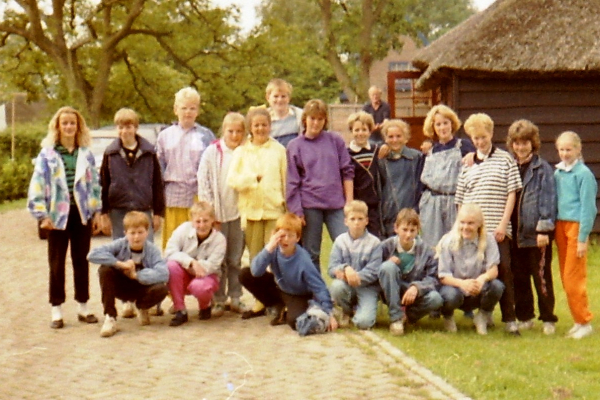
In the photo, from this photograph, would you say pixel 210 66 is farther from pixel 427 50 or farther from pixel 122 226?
pixel 122 226

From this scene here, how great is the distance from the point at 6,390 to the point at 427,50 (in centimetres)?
1633

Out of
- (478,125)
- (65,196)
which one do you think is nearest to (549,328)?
(478,125)

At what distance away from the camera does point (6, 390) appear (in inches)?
272

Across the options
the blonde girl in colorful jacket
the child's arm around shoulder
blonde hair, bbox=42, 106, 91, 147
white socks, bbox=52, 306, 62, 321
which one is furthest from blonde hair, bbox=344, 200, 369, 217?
white socks, bbox=52, 306, 62, 321

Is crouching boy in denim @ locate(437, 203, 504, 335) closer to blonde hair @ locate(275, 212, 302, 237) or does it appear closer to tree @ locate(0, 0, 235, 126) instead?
blonde hair @ locate(275, 212, 302, 237)

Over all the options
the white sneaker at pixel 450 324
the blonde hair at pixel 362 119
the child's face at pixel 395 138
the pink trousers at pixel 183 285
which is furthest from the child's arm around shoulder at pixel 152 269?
the white sneaker at pixel 450 324

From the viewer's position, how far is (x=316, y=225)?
362 inches

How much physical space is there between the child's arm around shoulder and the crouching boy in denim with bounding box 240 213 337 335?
0.77m

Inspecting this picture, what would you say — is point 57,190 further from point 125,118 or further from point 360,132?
point 360,132

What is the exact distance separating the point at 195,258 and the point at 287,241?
100cm

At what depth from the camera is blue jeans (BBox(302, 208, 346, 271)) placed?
30.1 ft

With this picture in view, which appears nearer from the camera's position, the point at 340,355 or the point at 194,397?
the point at 194,397

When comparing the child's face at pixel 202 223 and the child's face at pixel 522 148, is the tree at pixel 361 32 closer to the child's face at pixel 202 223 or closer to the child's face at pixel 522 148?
the child's face at pixel 202 223

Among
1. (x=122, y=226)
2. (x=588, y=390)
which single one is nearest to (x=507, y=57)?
(x=122, y=226)
